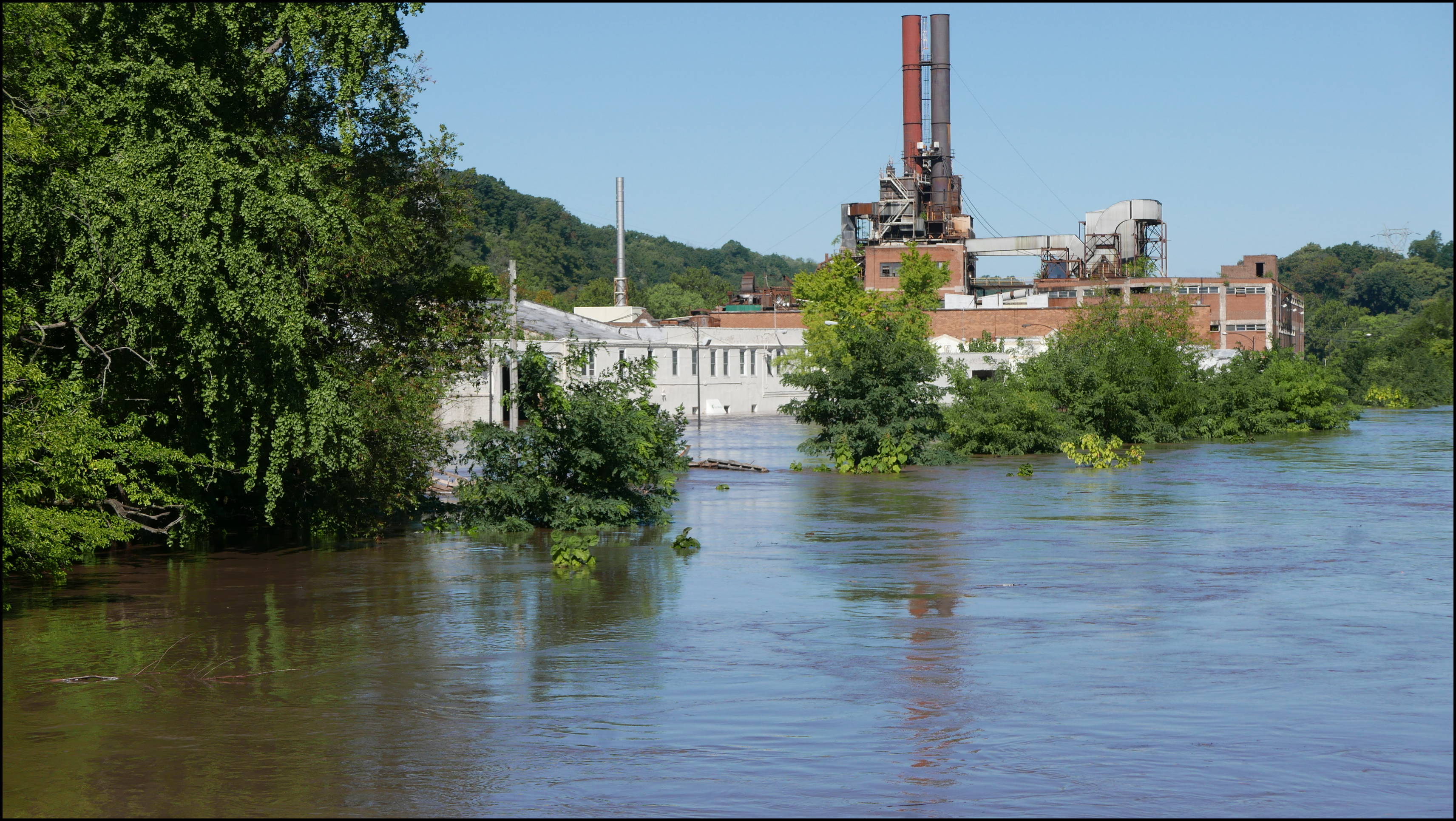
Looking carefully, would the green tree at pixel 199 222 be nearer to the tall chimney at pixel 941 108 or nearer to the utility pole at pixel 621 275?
the utility pole at pixel 621 275

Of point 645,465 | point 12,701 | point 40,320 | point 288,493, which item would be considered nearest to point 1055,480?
point 645,465

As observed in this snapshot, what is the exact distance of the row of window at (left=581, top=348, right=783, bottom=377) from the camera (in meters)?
63.1

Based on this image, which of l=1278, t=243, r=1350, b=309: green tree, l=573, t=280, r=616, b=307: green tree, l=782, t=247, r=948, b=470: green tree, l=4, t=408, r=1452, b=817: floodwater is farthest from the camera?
l=1278, t=243, r=1350, b=309: green tree

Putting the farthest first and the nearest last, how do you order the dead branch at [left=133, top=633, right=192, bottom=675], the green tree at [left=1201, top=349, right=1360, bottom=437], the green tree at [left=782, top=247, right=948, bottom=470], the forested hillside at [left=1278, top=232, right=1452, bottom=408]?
the forested hillside at [left=1278, top=232, right=1452, bottom=408], the green tree at [left=1201, top=349, right=1360, bottom=437], the green tree at [left=782, top=247, right=948, bottom=470], the dead branch at [left=133, top=633, right=192, bottom=675]

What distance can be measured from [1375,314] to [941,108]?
4500 cm

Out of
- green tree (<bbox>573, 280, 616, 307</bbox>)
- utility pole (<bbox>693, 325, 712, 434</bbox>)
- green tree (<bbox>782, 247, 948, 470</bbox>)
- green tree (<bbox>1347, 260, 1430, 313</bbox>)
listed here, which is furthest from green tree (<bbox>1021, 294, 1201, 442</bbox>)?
green tree (<bbox>573, 280, 616, 307</bbox>)

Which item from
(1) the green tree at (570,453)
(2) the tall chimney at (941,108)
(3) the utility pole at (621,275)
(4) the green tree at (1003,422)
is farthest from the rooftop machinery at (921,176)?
(1) the green tree at (570,453)

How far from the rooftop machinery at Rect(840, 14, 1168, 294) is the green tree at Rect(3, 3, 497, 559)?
76823mm

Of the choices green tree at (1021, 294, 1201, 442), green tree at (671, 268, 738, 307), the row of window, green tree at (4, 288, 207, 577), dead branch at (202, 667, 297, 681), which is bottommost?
dead branch at (202, 667, 297, 681)

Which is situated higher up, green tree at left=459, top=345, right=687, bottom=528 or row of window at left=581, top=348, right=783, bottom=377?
row of window at left=581, top=348, right=783, bottom=377

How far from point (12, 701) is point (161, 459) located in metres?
6.38

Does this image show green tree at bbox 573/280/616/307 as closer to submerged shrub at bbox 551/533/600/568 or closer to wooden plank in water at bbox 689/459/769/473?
wooden plank in water at bbox 689/459/769/473

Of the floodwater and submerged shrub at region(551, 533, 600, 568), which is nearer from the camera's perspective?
the floodwater

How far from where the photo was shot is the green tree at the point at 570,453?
20641 mm
